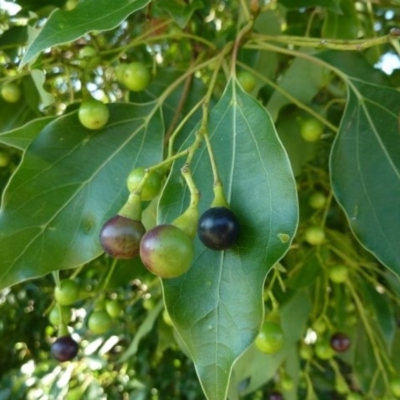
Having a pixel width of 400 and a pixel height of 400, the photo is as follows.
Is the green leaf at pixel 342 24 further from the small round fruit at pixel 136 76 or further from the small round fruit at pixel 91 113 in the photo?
the small round fruit at pixel 91 113

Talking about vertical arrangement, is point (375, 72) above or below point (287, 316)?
above

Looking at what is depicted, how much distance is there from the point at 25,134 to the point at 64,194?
0.10m

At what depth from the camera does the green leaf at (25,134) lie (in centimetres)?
82

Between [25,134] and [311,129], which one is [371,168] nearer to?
[311,129]

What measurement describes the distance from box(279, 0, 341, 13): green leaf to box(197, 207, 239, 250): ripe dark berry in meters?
0.44

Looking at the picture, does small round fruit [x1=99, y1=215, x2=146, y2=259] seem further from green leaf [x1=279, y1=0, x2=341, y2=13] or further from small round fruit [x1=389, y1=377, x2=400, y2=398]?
small round fruit [x1=389, y1=377, x2=400, y2=398]

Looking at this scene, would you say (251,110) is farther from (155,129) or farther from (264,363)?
(264,363)

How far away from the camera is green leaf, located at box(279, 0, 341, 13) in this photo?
0.92m

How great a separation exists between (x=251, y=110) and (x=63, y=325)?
1.51ft

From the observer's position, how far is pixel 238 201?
2.28 feet

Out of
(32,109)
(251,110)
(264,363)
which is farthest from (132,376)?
(251,110)

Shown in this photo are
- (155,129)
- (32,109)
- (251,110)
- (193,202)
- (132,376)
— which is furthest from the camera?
(132,376)

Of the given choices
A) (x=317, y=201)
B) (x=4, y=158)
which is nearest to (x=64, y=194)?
(x=4, y=158)

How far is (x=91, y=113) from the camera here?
82cm
